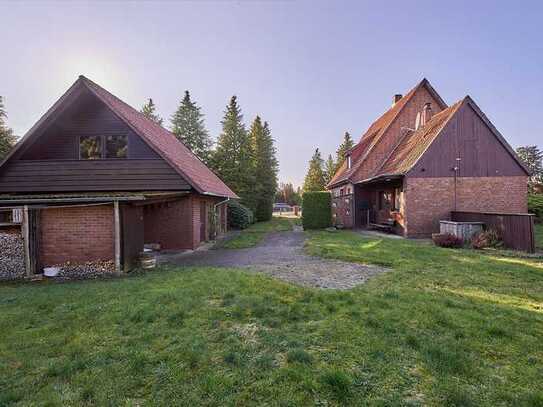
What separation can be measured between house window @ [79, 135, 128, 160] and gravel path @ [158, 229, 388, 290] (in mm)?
4665

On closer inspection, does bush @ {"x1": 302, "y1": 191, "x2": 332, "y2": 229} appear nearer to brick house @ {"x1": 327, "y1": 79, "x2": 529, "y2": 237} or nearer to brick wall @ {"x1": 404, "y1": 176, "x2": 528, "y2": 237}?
brick house @ {"x1": 327, "y1": 79, "x2": 529, "y2": 237}

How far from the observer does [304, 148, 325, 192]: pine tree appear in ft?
164

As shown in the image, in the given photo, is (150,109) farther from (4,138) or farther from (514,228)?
(514,228)

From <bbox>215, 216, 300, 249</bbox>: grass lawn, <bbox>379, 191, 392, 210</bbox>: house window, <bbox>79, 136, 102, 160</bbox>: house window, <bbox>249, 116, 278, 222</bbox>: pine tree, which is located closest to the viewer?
<bbox>79, 136, 102, 160</bbox>: house window

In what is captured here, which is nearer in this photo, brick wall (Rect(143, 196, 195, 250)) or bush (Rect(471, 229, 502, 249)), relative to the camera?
bush (Rect(471, 229, 502, 249))

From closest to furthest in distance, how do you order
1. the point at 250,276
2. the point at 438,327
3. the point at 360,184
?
the point at 438,327 → the point at 250,276 → the point at 360,184

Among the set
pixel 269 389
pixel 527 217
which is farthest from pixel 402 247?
pixel 269 389

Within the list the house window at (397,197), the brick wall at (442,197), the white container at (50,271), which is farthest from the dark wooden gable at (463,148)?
the white container at (50,271)

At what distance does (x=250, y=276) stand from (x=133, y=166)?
7563 millimetres

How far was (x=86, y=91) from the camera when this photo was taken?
1192cm

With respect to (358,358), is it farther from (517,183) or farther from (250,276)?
(517,183)

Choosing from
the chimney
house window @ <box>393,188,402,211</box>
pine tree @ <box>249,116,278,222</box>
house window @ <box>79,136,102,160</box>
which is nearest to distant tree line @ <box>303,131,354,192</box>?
pine tree @ <box>249,116,278,222</box>

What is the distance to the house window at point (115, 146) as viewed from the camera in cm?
1248

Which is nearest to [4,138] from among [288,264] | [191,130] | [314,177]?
[191,130]
